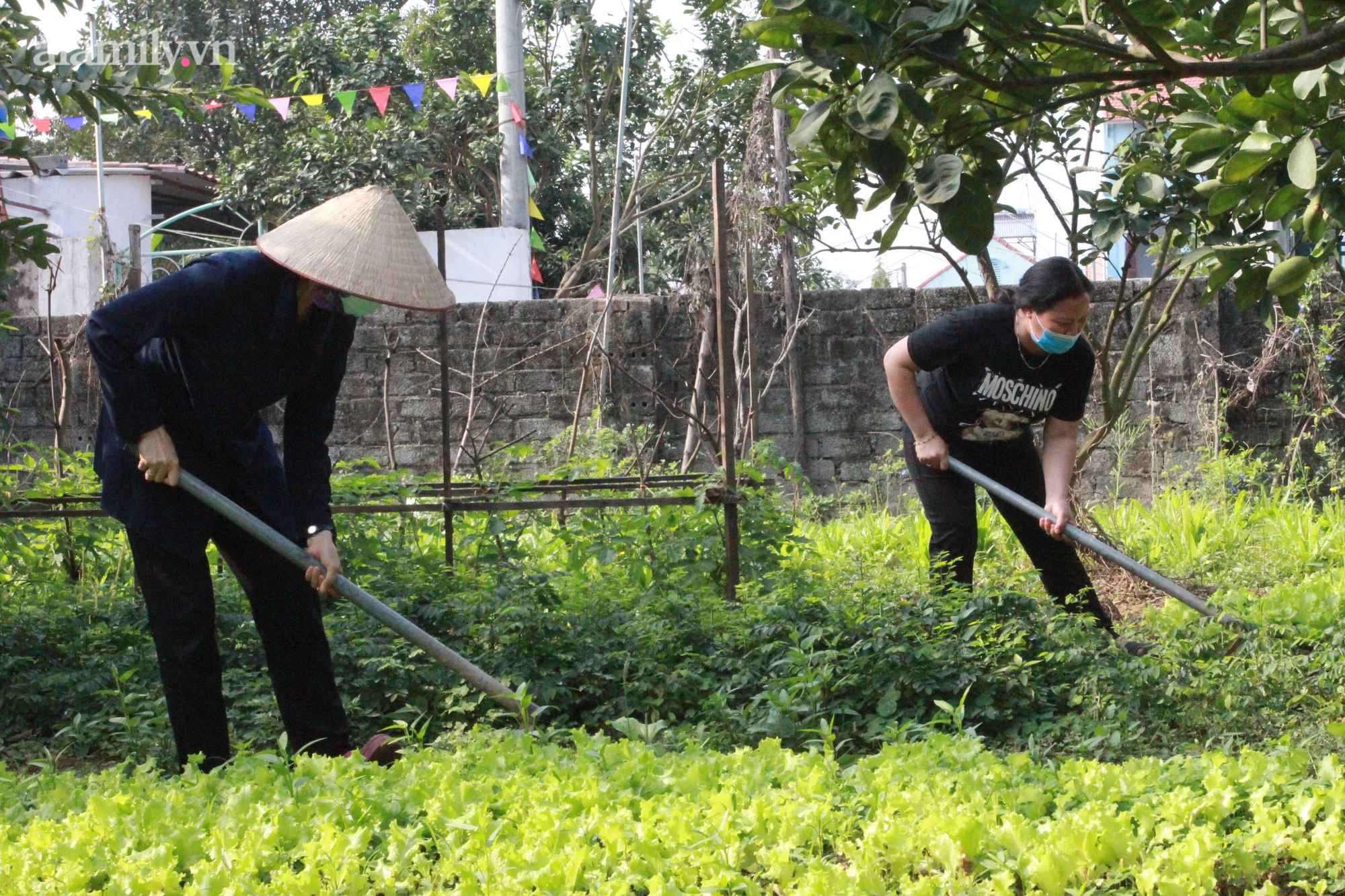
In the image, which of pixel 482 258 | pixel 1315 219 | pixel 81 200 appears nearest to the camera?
pixel 1315 219

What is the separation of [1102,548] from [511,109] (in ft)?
33.7

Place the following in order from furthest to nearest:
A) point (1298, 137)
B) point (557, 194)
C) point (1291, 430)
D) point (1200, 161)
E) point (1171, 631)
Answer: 1. point (557, 194)
2. point (1291, 430)
3. point (1171, 631)
4. point (1200, 161)
5. point (1298, 137)

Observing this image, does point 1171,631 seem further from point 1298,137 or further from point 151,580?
point 151,580

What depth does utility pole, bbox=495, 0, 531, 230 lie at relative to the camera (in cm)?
1284

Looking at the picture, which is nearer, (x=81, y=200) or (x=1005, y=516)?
(x=1005, y=516)

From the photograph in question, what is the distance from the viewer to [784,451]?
8219 mm

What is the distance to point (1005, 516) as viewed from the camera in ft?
15.6

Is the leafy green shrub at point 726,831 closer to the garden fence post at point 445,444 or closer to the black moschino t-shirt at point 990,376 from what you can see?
the black moschino t-shirt at point 990,376

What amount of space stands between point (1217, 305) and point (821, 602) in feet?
15.5

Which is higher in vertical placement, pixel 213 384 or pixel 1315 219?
pixel 1315 219

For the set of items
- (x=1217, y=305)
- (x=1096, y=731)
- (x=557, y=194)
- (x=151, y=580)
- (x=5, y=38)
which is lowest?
(x=1096, y=731)

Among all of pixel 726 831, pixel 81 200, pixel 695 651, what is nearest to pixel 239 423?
pixel 695 651

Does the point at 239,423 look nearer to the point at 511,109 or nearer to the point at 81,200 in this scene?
the point at 511,109

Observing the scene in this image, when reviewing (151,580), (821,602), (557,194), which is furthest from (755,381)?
(557,194)
